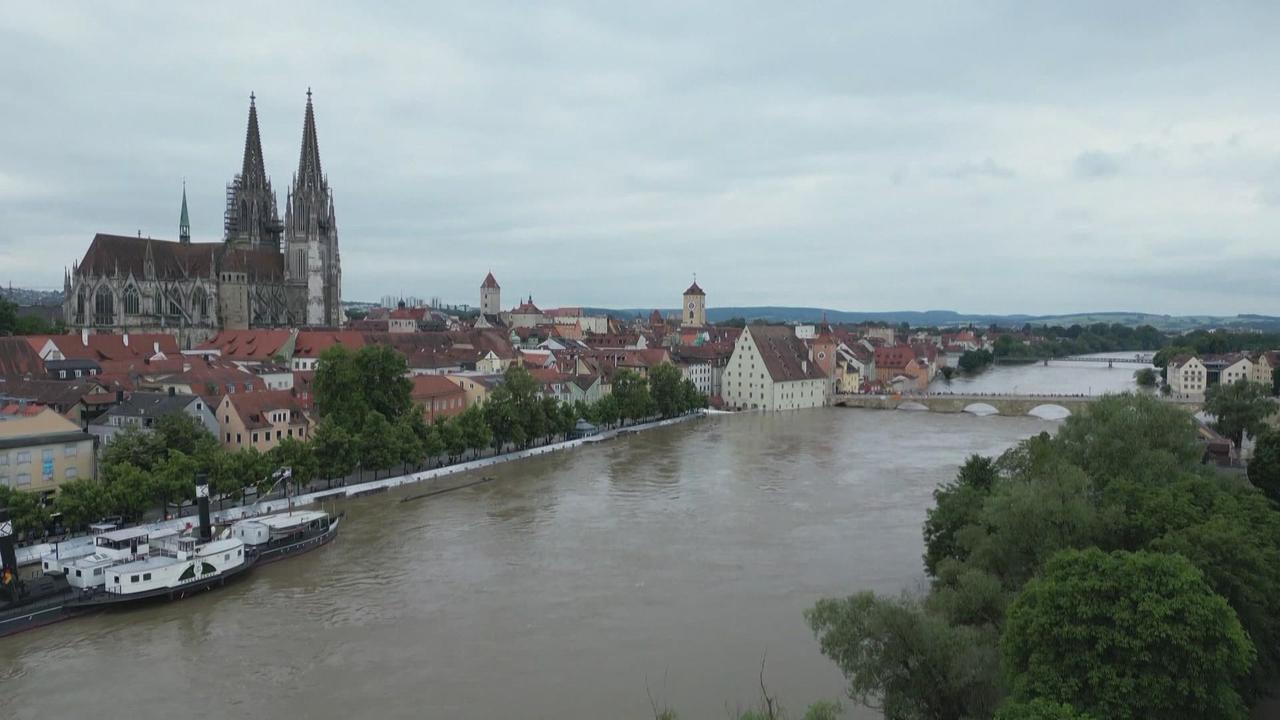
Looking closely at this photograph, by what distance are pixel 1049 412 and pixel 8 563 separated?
53.9 meters

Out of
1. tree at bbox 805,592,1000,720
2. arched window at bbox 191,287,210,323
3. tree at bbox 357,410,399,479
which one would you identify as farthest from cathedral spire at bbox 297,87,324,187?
tree at bbox 805,592,1000,720

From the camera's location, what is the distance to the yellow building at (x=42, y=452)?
24906 mm

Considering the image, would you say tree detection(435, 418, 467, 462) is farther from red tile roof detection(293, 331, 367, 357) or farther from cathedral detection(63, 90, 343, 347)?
cathedral detection(63, 90, 343, 347)

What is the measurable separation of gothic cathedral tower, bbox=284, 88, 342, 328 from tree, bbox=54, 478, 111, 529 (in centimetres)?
5022

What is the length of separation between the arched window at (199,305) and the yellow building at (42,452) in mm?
42345

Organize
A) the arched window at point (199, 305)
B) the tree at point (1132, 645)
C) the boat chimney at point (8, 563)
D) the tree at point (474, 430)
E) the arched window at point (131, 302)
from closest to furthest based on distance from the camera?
the tree at point (1132, 645) → the boat chimney at point (8, 563) → the tree at point (474, 430) → the arched window at point (131, 302) → the arched window at point (199, 305)

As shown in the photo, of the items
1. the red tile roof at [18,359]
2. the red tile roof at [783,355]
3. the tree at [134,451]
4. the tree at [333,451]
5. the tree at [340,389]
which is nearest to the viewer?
the tree at [134,451]

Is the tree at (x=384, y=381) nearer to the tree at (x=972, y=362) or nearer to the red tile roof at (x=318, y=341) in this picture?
the red tile roof at (x=318, y=341)

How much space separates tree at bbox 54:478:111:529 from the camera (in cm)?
2289

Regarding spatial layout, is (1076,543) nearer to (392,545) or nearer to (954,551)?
(954,551)

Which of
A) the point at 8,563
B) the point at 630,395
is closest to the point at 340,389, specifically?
the point at 8,563

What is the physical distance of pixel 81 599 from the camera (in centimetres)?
1911

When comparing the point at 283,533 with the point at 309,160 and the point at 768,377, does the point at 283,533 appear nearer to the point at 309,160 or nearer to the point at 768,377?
the point at 768,377

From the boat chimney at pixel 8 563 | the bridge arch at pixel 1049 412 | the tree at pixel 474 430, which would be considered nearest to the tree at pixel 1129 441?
the tree at pixel 474 430
